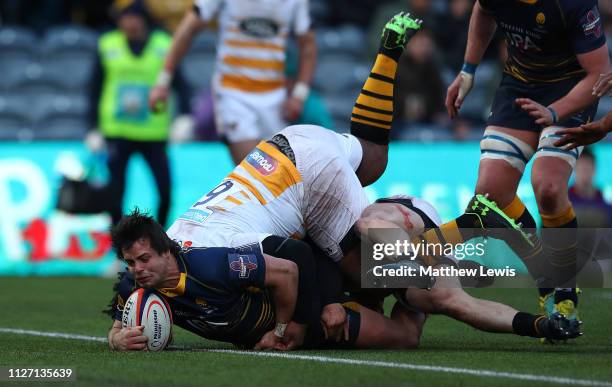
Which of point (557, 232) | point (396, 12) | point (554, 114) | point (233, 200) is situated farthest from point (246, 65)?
point (396, 12)

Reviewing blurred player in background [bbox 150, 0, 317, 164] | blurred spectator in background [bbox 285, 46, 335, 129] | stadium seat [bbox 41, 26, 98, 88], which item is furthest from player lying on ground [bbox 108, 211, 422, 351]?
stadium seat [bbox 41, 26, 98, 88]

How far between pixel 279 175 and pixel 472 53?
4.87ft

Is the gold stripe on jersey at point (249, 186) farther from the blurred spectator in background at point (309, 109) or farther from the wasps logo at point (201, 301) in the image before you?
the blurred spectator in background at point (309, 109)

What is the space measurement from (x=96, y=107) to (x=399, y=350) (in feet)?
21.0

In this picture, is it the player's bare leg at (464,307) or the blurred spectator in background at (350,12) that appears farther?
the blurred spectator in background at (350,12)

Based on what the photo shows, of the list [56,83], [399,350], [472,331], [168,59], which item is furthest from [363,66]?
[399,350]

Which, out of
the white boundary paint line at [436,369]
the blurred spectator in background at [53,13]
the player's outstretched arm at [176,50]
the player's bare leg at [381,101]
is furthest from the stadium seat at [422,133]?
the white boundary paint line at [436,369]

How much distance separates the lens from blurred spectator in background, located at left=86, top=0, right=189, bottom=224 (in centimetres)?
1187

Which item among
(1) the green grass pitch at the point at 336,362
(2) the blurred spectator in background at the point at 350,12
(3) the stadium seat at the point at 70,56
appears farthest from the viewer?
(2) the blurred spectator in background at the point at 350,12

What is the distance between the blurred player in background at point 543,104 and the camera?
6848mm

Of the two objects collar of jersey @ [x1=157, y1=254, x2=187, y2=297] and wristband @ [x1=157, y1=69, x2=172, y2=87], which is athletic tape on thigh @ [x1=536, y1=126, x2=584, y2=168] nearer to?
collar of jersey @ [x1=157, y1=254, x2=187, y2=297]

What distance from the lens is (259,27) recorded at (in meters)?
10.1

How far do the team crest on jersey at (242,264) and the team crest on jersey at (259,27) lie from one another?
417 centimetres

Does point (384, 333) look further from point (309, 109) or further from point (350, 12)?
point (350, 12)
